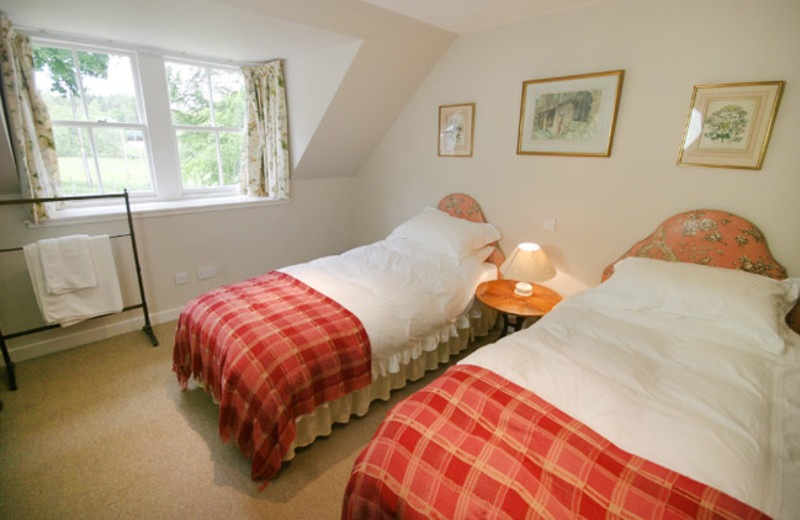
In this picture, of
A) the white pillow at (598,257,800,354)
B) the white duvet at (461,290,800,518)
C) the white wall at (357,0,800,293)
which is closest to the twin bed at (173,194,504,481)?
the white wall at (357,0,800,293)

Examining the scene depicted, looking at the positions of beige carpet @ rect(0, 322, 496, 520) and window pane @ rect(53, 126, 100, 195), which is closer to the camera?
beige carpet @ rect(0, 322, 496, 520)

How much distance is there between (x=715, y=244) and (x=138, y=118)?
4.08m

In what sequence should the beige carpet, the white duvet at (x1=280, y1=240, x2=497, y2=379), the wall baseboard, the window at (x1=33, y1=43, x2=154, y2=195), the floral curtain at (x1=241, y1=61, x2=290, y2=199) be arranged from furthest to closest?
the floral curtain at (x1=241, y1=61, x2=290, y2=199) → the window at (x1=33, y1=43, x2=154, y2=195) → the wall baseboard → the white duvet at (x1=280, y1=240, x2=497, y2=379) → the beige carpet

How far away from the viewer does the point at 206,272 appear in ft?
10.7

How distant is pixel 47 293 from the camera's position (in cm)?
230

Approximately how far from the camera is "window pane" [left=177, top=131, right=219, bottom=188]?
3240 millimetres

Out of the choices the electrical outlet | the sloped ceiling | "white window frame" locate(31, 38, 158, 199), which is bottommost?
the electrical outlet

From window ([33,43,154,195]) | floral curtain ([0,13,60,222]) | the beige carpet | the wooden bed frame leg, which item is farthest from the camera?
the wooden bed frame leg

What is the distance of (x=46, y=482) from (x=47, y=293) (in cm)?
122

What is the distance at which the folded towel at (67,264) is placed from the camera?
2.27 meters

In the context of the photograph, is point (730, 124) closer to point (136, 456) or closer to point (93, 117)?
point (136, 456)

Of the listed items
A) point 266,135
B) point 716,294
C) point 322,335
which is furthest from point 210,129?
point 716,294

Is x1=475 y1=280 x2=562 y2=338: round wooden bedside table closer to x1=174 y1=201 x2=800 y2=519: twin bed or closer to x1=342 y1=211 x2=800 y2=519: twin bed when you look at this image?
x1=174 y1=201 x2=800 y2=519: twin bed

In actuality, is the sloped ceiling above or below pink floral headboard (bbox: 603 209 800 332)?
above
